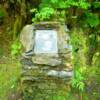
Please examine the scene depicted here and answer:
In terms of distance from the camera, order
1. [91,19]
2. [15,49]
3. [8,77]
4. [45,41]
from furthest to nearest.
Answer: [91,19] → [15,49] → [8,77] → [45,41]

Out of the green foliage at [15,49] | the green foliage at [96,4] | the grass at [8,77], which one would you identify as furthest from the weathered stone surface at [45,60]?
the green foliage at [96,4]

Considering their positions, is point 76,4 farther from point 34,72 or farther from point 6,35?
point 34,72

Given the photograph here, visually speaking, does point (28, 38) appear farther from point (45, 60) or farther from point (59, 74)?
point (59, 74)

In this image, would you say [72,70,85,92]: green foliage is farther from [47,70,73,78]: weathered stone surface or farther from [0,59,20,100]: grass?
[0,59,20,100]: grass

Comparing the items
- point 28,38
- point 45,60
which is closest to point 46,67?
point 45,60

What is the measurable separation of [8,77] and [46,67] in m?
1.16

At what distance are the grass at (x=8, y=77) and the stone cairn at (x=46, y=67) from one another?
512 mm

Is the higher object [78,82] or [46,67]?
[46,67]

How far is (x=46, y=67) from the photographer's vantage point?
4805 mm

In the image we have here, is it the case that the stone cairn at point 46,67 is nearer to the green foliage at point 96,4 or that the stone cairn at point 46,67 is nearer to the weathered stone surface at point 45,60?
the weathered stone surface at point 45,60

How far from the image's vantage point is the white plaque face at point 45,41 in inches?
194

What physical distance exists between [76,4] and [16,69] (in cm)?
Result: 177

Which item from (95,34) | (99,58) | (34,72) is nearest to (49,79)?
(34,72)

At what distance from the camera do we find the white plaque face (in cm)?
492
